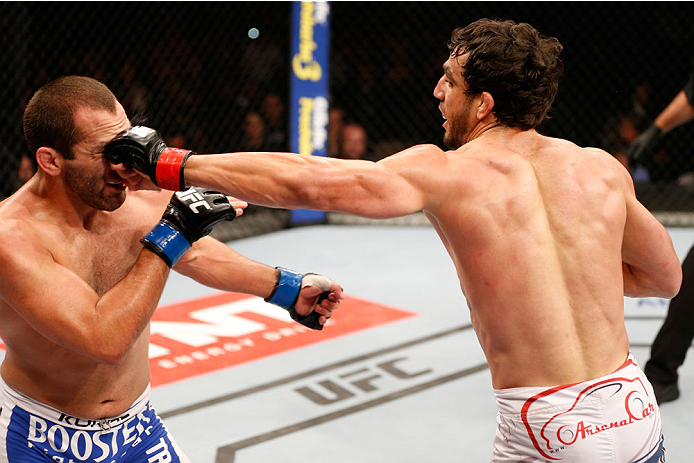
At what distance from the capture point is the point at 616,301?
1586 mm

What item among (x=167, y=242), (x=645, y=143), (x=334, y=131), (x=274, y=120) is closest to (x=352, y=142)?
(x=334, y=131)

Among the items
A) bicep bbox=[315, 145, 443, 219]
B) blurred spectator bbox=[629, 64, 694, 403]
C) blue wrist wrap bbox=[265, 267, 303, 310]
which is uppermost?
bicep bbox=[315, 145, 443, 219]

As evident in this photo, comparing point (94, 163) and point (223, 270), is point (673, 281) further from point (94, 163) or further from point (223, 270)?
point (94, 163)

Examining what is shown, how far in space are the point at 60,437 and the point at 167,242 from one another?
53 centimetres

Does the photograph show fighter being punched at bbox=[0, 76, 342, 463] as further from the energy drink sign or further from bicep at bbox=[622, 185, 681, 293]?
the energy drink sign

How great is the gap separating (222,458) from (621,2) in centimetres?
572

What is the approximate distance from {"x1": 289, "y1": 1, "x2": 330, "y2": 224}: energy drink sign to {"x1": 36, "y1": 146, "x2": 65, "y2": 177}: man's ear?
164 inches

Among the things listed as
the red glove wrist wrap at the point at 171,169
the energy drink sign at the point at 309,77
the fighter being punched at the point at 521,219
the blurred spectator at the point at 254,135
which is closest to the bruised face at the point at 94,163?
the fighter being punched at the point at 521,219

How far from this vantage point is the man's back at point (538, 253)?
4.95 feet

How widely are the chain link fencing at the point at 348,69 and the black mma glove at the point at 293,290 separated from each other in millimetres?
3674

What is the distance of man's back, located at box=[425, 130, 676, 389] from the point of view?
151 cm

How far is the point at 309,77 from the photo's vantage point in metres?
5.90

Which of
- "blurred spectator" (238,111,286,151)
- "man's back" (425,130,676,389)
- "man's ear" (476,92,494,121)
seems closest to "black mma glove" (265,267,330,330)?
"man's back" (425,130,676,389)

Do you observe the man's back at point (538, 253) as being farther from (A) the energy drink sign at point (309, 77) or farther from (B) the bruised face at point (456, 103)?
(A) the energy drink sign at point (309, 77)
